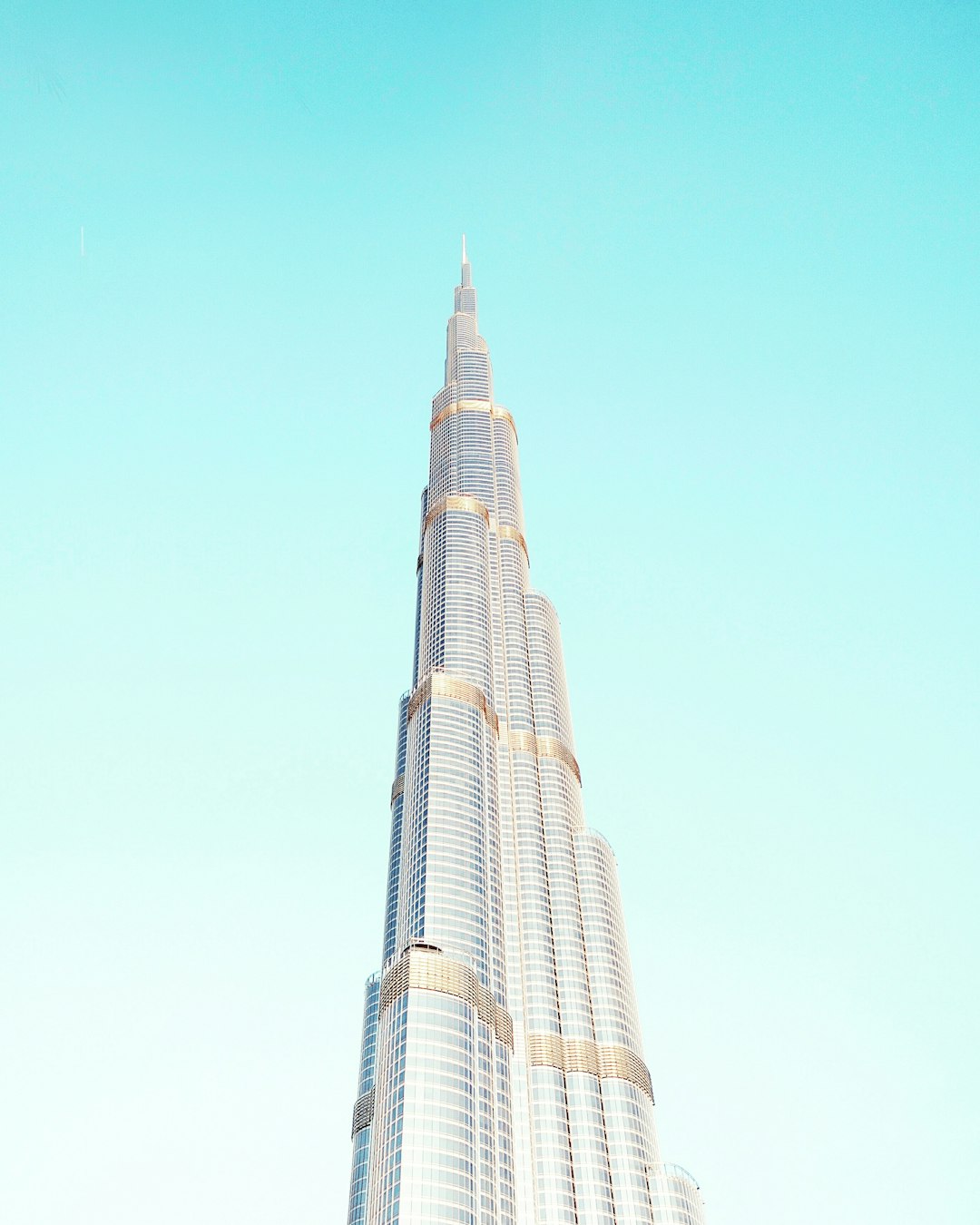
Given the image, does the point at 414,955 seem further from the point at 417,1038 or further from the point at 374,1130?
the point at 374,1130

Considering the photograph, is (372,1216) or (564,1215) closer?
(372,1216)

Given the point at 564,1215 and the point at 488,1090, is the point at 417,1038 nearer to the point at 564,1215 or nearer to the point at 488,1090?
the point at 488,1090

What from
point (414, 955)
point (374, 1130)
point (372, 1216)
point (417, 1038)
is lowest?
point (372, 1216)

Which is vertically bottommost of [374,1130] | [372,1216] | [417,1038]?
[372,1216]

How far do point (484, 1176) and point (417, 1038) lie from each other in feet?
77.6

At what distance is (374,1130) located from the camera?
17875cm

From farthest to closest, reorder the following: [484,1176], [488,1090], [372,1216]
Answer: [488,1090]
[484,1176]
[372,1216]

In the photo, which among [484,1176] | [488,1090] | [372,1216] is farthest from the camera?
[488,1090]

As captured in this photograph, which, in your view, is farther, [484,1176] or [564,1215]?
[564,1215]

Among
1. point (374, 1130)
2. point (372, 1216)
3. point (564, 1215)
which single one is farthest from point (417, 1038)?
point (564, 1215)

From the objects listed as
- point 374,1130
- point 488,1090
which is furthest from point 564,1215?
point 374,1130

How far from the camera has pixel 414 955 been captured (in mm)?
199750

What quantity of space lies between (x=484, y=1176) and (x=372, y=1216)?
798 inches

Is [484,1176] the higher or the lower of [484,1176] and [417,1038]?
the lower
